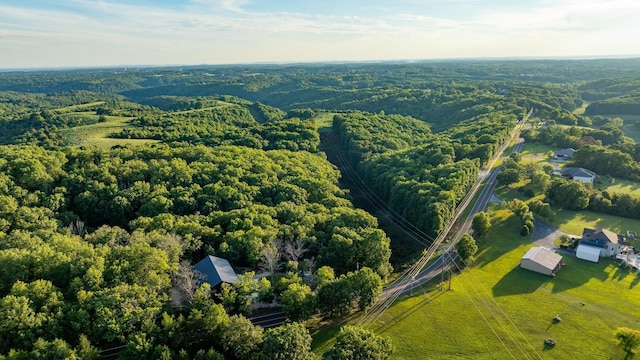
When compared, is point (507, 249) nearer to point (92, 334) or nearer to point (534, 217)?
point (534, 217)

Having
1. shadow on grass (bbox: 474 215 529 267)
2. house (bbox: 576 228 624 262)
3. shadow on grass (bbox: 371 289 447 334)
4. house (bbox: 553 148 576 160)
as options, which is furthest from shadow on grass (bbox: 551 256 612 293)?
house (bbox: 553 148 576 160)

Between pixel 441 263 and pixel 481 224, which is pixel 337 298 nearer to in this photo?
pixel 441 263

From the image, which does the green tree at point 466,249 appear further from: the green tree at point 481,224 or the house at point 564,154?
the house at point 564,154

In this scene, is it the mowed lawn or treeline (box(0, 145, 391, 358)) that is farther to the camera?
the mowed lawn

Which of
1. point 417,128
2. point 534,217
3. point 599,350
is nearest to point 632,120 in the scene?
point 417,128

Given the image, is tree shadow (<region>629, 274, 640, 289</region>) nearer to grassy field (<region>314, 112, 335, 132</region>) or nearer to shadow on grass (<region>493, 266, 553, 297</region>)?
shadow on grass (<region>493, 266, 553, 297</region>)

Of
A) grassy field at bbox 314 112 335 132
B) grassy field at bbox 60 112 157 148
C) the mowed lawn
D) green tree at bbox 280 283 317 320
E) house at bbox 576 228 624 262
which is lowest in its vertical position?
the mowed lawn
